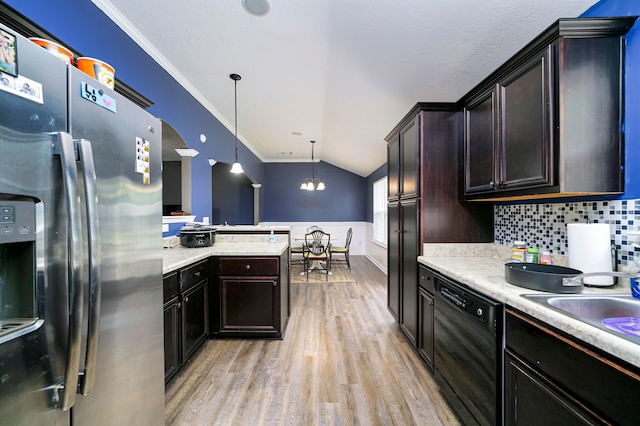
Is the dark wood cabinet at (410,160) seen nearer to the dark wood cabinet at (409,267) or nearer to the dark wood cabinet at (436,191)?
the dark wood cabinet at (436,191)

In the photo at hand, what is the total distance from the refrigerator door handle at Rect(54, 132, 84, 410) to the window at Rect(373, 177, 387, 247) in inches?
226

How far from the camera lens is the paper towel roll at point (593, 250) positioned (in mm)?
1366

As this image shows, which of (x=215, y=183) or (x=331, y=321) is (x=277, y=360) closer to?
(x=331, y=321)

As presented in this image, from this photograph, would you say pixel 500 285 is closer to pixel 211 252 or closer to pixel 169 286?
pixel 169 286

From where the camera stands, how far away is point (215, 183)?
7.72 metres

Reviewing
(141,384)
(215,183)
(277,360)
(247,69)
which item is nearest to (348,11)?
(247,69)

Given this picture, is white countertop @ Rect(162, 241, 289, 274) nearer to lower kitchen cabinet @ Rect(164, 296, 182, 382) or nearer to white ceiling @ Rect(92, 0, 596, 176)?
lower kitchen cabinet @ Rect(164, 296, 182, 382)

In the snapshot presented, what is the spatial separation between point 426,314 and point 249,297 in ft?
5.44

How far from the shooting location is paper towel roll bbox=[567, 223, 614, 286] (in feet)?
4.48

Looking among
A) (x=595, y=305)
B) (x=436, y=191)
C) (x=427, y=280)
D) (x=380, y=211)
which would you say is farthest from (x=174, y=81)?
(x=380, y=211)

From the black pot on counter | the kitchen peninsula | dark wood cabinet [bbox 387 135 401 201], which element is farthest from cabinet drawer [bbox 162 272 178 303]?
dark wood cabinet [bbox 387 135 401 201]

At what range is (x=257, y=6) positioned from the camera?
77.6 inches

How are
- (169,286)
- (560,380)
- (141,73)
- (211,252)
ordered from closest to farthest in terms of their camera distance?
(560,380) < (169,286) < (141,73) < (211,252)

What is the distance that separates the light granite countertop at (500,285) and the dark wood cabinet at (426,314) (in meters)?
0.12
